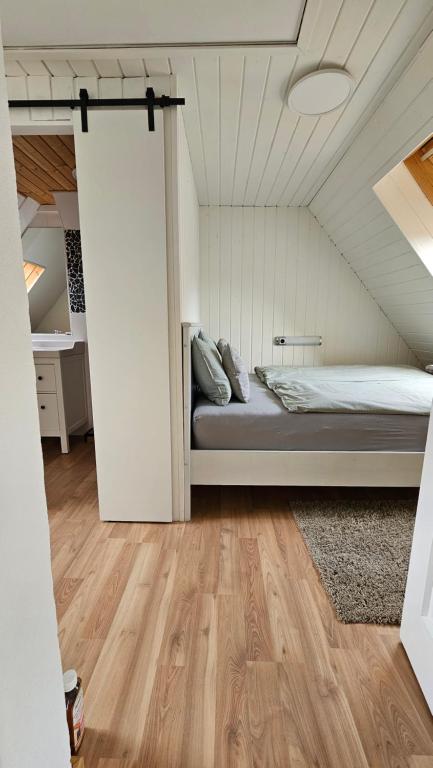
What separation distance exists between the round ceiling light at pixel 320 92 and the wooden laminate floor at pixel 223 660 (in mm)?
2213

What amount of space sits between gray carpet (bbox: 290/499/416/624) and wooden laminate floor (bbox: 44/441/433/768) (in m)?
0.06

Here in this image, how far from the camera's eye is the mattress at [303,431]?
1855 mm

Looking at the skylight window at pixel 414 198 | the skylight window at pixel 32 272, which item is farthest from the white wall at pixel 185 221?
the skylight window at pixel 32 272

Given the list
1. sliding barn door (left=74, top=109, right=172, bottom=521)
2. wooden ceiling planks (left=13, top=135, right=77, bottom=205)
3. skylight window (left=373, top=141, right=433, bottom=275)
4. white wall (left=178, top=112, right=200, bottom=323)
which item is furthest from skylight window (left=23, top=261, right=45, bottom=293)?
skylight window (left=373, top=141, right=433, bottom=275)

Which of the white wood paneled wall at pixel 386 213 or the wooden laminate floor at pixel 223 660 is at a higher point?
the white wood paneled wall at pixel 386 213

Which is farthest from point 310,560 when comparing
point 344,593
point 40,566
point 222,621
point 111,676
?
point 40,566

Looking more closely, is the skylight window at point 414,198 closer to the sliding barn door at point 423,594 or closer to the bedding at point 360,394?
the bedding at point 360,394

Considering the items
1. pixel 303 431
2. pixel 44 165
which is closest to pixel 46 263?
pixel 44 165

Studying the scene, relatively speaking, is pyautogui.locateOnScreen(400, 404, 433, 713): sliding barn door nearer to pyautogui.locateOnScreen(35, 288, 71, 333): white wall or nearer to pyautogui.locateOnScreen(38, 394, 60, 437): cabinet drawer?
pyautogui.locateOnScreen(38, 394, 60, 437): cabinet drawer

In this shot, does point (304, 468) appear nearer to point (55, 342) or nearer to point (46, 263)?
point (55, 342)

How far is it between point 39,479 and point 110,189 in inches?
58.1

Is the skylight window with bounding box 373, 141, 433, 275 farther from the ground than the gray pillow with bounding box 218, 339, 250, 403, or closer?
farther from the ground

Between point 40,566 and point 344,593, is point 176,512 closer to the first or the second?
point 344,593

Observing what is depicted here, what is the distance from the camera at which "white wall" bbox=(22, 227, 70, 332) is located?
4164mm
